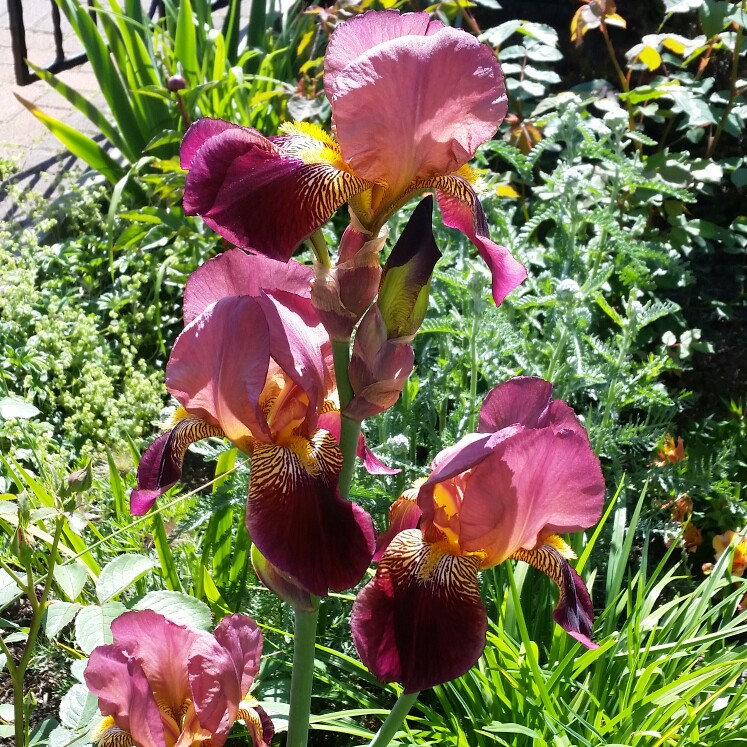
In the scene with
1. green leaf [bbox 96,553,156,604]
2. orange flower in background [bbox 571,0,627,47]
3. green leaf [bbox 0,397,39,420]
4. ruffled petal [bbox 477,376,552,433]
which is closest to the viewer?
ruffled petal [bbox 477,376,552,433]

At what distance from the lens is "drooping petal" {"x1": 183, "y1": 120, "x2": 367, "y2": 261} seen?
1028mm

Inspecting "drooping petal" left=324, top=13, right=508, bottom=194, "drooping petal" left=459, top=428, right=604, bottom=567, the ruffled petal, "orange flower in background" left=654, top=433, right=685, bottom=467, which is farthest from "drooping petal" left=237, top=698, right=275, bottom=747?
"orange flower in background" left=654, top=433, right=685, bottom=467

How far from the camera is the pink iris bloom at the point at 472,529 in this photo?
1109 millimetres

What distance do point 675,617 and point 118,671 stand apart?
151 cm

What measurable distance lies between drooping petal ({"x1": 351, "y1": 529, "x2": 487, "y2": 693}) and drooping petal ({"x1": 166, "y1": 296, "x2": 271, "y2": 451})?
10.2 inches

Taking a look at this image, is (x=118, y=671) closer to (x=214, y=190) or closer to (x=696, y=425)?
(x=214, y=190)

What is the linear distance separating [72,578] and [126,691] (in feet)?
0.82

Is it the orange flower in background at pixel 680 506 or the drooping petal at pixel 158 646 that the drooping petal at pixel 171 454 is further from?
the orange flower in background at pixel 680 506

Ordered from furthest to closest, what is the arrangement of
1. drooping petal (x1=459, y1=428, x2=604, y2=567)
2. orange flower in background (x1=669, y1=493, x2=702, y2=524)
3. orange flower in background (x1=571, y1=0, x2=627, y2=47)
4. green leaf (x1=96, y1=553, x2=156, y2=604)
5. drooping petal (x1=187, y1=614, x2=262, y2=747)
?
orange flower in background (x1=571, y1=0, x2=627, y2=47)
orange flower in background (x1=669, y1=493, x2=702, y2=524)
green leaf (x1=96, y1=553, x2=156, y2=604)
drooping petal (x1=187, y1=614, x2=262, y2=747)
drooping petal (x1=459, y1=428, x2=604, y2=567)

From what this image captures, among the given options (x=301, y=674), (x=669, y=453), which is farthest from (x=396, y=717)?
(x=669, y=453)

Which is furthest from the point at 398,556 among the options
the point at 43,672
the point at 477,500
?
the point at 43,672

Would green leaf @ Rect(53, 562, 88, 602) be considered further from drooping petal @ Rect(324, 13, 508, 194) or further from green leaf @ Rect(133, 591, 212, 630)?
drooping petal @ Rect(324, 13, 508, 194)

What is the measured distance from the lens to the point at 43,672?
2391 mm

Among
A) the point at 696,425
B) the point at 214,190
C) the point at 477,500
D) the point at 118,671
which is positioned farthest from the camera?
the point at 696,425
